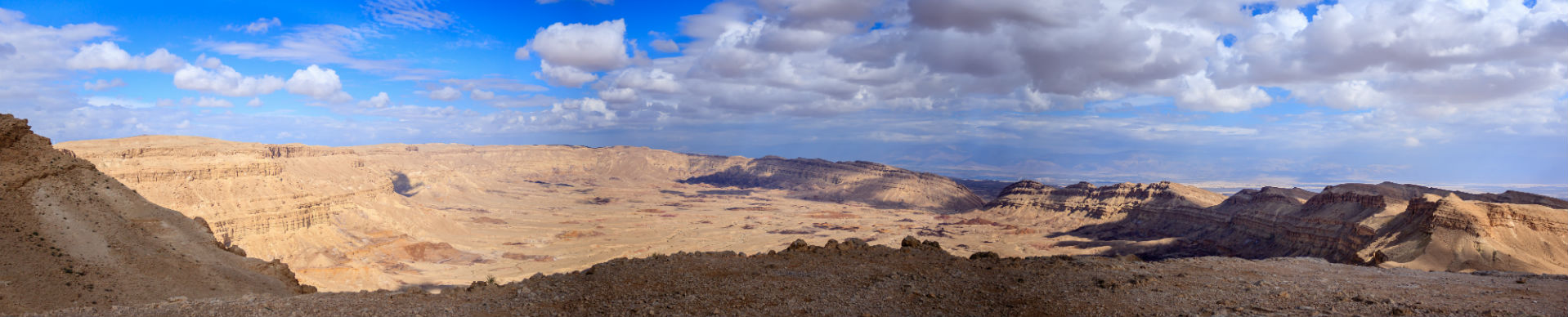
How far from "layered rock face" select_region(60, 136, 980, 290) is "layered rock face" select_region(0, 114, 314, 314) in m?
23.9

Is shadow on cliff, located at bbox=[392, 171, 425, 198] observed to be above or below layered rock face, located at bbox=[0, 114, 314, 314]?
below

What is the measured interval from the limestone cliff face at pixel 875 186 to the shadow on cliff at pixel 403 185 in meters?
83.1

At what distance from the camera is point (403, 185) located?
482 feet

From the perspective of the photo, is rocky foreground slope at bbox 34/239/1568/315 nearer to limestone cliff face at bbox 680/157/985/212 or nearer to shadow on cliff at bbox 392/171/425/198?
limestone cliff face at bbox 680/157/985/212

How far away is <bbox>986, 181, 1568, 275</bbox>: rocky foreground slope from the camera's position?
4062 cm

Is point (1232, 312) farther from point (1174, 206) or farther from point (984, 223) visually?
point (984, 223)

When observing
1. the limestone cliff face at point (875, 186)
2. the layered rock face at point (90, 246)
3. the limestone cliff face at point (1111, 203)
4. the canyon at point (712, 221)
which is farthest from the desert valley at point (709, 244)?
the limestone cliff face at point (875, 186)

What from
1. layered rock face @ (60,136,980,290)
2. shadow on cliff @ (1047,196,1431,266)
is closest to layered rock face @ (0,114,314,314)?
layered rock face @ (60,136,980,290)

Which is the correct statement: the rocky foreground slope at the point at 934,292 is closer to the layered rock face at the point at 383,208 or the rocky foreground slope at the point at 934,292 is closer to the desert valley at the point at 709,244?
the desert valley at the point at 709,244

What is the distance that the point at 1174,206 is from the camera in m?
92.1

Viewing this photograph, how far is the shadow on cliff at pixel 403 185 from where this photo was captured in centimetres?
13588

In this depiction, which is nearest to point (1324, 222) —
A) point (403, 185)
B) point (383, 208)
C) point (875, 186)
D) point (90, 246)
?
point (90, 246)

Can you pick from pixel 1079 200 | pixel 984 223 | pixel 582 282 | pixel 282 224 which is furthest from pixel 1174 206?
pixel 282 224

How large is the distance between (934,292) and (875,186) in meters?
→ 152
